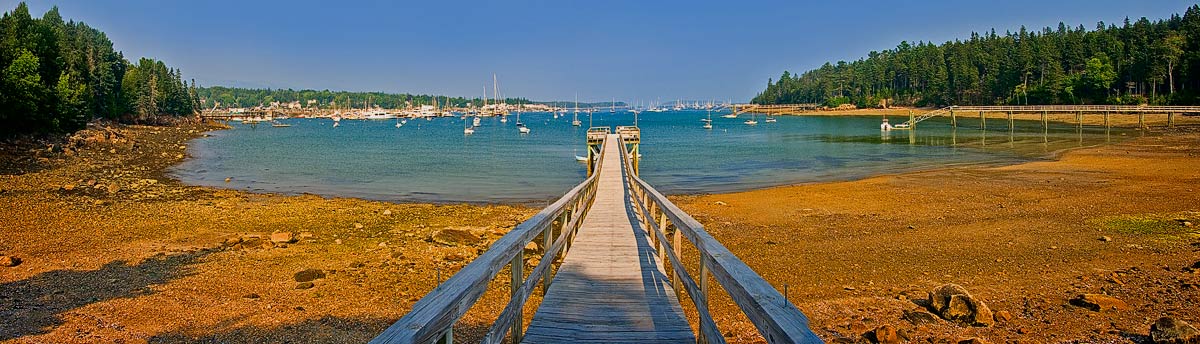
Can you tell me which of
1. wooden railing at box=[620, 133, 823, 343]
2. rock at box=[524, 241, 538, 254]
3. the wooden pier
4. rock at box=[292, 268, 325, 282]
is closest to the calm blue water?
rock at box=[524, 241, 538, 254]

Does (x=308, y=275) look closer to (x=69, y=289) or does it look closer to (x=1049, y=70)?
(x=69, y=289)

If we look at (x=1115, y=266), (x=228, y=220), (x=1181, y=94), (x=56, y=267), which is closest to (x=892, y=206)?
(x=1115, y=266)

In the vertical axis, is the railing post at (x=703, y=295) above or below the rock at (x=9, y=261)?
above

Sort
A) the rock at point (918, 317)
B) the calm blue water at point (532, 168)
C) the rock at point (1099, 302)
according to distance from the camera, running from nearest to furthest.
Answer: the rock at point (918, 317), the rock at point (1099, 302), the calm blue water at point (532, 168)

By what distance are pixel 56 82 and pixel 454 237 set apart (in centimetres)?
5262

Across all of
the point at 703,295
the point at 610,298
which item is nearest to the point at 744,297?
the point at 703,295

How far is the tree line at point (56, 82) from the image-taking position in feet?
124

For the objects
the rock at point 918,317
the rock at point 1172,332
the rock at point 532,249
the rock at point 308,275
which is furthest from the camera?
the rock at point 532,249

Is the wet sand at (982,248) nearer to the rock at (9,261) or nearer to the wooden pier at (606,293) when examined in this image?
the wooden pier at (606,293)

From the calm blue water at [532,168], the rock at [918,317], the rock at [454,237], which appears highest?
the calm blue water at [532,168]

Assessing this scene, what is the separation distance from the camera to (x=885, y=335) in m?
7.64

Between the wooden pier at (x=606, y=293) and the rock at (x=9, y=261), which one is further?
the rock at (x=9, y=261)

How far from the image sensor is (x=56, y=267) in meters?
11.3

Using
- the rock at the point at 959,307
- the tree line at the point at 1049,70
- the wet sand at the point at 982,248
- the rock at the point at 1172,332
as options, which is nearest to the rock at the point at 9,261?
the wet sand at the point at 982,248
